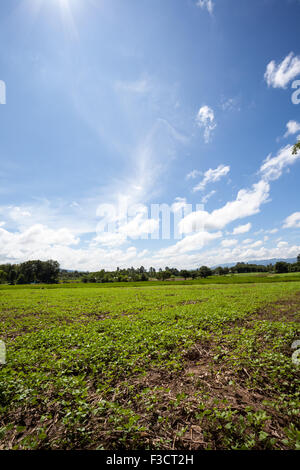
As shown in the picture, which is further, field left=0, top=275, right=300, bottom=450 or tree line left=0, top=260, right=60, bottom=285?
tree line left=0, top=260, right=60, bottom=285

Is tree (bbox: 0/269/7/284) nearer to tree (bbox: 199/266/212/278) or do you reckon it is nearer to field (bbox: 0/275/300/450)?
tree (bbox: 199/266/212/278)

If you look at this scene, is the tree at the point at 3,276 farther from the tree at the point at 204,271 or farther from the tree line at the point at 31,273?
the tree at the point at 204,271

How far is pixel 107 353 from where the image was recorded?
6.11 metres

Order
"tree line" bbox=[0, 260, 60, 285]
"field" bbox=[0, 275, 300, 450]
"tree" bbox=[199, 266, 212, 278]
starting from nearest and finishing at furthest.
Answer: "field" bbox=[0, 275, 300, 450], "tree line" bbox=[0, 260, 60, 285], "tree" bbox=[199, 266, 212, 278]

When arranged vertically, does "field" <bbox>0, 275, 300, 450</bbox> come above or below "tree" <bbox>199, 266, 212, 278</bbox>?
above

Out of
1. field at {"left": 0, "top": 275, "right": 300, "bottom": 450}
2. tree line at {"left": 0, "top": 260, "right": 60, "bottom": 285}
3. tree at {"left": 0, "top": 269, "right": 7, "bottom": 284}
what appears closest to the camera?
field at {"left": 0, "top": 275, "right": 300, "bottom": 450}

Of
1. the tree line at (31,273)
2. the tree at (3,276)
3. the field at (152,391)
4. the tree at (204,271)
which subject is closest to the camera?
the field at (152,391)

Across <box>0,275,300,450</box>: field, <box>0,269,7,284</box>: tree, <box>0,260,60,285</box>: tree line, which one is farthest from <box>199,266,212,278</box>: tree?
<box>0,269,7,284</box>: tree

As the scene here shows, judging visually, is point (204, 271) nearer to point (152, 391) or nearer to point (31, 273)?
point (31, 273)

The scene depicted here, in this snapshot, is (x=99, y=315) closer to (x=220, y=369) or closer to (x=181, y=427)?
(x=220, y=369)

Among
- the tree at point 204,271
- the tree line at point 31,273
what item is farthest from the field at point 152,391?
the tree line at point 31,273

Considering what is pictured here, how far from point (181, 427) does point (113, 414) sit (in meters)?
1.31

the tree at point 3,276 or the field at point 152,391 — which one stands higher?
the field at point 152,391

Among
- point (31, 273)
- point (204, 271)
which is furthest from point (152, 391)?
point (31, 273)
